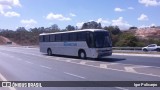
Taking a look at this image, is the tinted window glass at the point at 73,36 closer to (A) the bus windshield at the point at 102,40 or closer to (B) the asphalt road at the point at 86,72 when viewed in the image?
(A) the bus windshield at the point at 102,40

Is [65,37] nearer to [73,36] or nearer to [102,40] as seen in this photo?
[73,36]

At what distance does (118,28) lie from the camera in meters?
112

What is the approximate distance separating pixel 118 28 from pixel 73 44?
81047 mm

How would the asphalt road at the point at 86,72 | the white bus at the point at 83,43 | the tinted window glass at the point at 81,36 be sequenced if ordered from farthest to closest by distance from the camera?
the tinted window glass at the point at 81,36, the white bus at the point at 83,43, the asphalt road at the point at 86,72

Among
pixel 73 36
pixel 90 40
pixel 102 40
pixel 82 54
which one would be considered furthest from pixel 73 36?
pixel 102 40

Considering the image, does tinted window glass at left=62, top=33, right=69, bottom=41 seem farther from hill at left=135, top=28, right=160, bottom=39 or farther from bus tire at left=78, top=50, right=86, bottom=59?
hill at left=135, top=28, right=160, bottom=39

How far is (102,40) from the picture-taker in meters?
29.5

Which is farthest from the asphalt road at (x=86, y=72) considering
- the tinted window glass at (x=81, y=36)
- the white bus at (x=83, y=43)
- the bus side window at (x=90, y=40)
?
the tinted window glass at (x=81, y=36)

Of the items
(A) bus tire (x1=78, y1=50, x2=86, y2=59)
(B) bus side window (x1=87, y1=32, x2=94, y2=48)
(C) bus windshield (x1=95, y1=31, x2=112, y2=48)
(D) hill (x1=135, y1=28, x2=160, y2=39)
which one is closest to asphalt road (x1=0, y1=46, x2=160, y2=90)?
(C) bus windshield (x1=95, y1=31, x2=112, y2=48)

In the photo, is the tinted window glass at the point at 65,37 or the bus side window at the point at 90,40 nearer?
the bus side window at the point at 90,40

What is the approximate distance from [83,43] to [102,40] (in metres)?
2.15

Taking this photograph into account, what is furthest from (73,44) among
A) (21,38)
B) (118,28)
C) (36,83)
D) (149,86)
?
(21,38)

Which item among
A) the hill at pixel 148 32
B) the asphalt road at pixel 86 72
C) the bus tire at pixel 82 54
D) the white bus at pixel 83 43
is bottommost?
the asphalt road at pixel 86 72

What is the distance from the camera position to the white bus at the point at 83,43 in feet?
95.7
